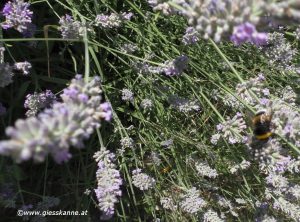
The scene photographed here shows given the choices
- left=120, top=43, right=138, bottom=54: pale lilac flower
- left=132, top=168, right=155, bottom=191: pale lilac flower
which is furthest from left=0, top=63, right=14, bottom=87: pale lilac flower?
left=132, top=168, right=155, bottom=191: pale lilac flower

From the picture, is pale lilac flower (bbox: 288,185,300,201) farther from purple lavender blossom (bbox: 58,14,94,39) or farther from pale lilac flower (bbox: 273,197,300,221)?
purple lavender blossom (bbox: 58,14,94,39)

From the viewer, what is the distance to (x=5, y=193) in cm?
189

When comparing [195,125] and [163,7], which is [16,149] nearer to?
[163,7]

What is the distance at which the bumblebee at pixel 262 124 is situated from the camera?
54.7 inches

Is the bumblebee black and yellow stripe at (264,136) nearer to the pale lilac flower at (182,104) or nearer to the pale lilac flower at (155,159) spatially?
the pale lilac flower at (182,104)

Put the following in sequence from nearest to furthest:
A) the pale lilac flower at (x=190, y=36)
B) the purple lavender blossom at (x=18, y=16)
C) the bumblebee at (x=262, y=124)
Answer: the bumblebee at (x=262, y=124)
the purple lavender blossom at (x=18, y=16)
the pale lilac flower at (x=190, y=36)

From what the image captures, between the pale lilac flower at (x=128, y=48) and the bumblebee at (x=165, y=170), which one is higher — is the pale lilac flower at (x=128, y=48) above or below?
above

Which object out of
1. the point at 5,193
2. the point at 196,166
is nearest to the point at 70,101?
the point at 5,193

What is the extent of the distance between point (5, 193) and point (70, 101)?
1088 mm

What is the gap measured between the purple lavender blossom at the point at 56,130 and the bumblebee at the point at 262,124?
0.59 meters

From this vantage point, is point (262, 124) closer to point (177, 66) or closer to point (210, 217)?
point (177, 66)

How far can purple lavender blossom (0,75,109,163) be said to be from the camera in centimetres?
78

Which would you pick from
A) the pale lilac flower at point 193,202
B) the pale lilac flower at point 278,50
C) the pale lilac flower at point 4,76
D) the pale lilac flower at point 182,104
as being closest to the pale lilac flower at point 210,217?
the pale lilac flower at point 193,202

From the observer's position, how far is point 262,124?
140cm
